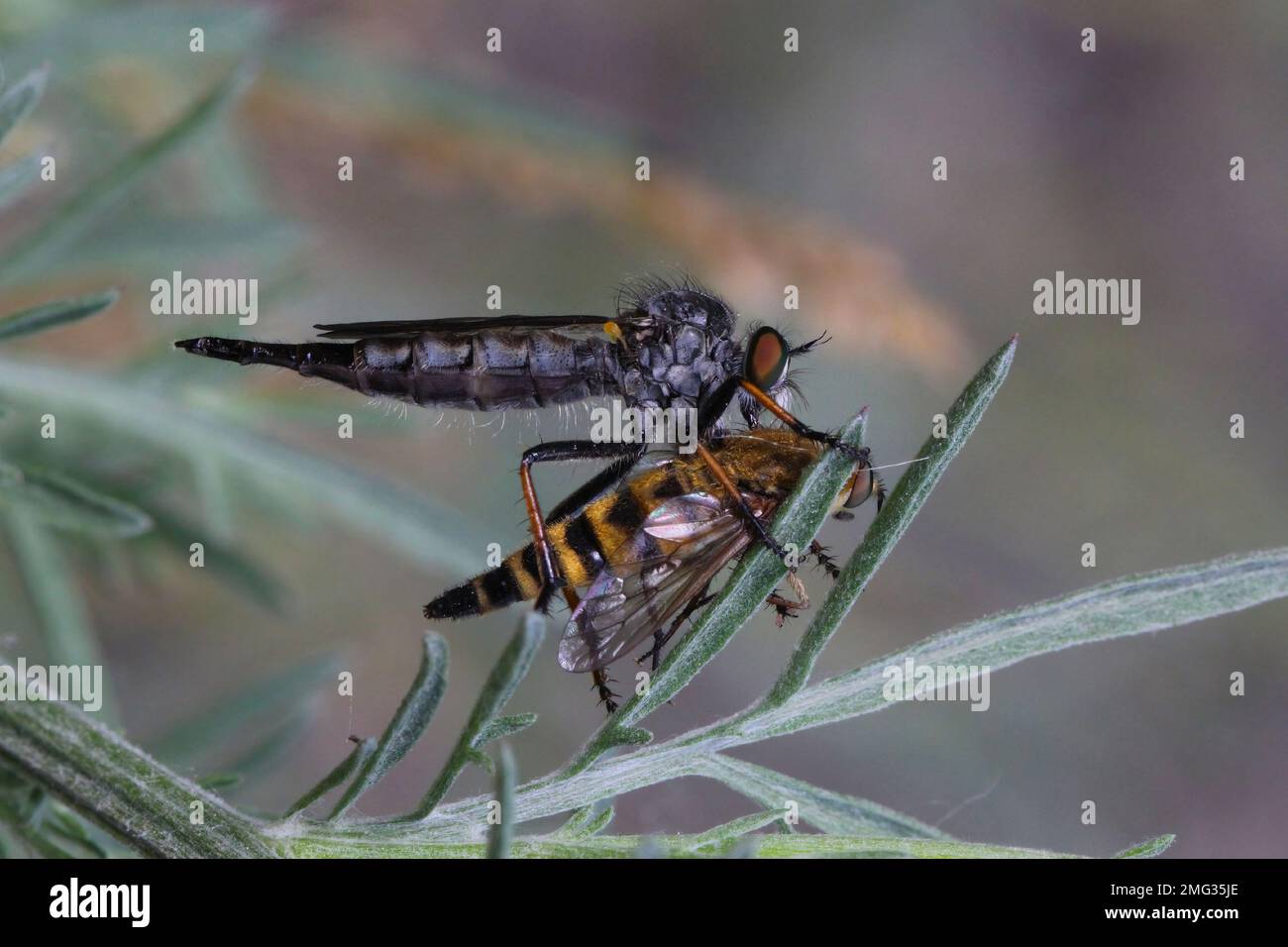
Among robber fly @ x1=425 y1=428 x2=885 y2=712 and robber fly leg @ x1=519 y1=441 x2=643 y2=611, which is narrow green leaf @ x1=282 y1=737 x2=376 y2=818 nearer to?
robber fly @ x1=425 y1=428 x2=885 y2=712

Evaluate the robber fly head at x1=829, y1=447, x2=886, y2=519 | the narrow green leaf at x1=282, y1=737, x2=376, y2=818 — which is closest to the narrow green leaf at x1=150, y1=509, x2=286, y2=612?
the robber fly head at x1=829, y1=447, x2=886, y2=519

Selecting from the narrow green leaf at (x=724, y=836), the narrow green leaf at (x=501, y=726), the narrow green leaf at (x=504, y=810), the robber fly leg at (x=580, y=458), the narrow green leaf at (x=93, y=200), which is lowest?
the narrow green leaf at (x=724, y=836)

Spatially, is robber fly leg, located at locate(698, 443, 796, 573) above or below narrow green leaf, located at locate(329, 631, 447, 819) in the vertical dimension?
above

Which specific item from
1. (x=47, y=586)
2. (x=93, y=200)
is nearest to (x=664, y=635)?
(x=93, y=200)

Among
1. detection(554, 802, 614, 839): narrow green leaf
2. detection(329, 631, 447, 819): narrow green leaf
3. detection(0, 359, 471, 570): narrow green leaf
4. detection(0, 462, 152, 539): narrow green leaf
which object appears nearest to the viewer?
detection(329, 631, 447, 819): narrow green leaf

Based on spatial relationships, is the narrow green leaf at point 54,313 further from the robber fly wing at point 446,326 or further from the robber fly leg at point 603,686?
the robber fly leg at point 603,686

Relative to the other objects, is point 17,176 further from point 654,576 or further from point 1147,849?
point 1147,849

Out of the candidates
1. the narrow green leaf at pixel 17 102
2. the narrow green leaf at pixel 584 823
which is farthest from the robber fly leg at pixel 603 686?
the narrow green leaf at pixel 17 102
